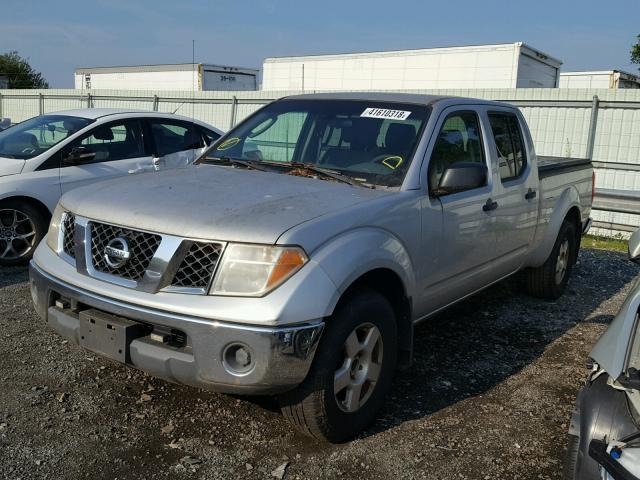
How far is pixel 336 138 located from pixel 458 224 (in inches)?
38.7

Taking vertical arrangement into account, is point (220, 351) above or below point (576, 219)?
below

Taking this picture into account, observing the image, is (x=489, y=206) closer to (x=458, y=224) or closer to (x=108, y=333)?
(x=458, y=224)

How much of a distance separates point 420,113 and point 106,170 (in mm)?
4049

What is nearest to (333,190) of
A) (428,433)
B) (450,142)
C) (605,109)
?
(450,142)

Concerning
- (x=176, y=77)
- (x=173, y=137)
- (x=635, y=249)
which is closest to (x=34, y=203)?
(x=173, y=137)

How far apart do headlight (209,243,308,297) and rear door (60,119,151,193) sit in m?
4.35

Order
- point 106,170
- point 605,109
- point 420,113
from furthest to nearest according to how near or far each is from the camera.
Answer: point 605,109, point 106,170, point 420,113

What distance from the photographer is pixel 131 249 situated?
3.00 m

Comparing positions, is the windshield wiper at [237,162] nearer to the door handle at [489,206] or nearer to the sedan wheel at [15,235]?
the door handle at [489,206]

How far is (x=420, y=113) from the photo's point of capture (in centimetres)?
411

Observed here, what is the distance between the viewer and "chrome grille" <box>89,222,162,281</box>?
297 cm

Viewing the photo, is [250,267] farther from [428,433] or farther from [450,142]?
[450,142]

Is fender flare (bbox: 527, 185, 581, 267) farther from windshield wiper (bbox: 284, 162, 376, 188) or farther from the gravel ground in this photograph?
windshield wiper (bbox: 284, 162, 376, 188)

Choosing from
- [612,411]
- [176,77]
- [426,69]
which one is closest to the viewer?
[612,411]
